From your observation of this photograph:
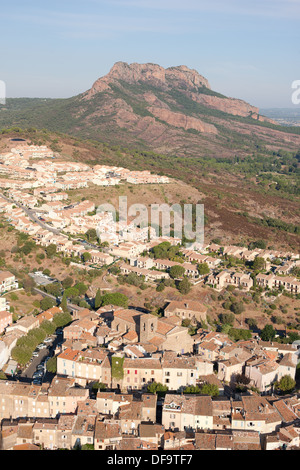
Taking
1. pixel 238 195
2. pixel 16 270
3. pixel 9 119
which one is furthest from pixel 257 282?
pixel 9 119

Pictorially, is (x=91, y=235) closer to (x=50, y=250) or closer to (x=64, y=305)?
(x=50, y=250)

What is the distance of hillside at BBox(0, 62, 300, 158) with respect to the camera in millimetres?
104500

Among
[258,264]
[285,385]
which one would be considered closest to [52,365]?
[285,385]

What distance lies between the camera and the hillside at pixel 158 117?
4114 inches

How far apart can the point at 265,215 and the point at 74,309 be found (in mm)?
32104

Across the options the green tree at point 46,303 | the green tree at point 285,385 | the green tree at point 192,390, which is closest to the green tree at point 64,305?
the green tree at point 46,303

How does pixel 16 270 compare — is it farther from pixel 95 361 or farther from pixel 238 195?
pixel 238 195

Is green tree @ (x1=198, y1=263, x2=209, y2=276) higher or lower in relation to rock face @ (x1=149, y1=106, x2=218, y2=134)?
lower

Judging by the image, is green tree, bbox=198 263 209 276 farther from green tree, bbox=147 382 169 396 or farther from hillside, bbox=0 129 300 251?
green tree, bbox=147 382 169 396

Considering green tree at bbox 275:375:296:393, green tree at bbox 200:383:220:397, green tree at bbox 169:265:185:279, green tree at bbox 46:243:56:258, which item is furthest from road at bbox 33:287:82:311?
green tree at bbox 275:375:296:393

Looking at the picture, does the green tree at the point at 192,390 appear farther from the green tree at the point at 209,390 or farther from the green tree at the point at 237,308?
the green tree at the point at 237,308

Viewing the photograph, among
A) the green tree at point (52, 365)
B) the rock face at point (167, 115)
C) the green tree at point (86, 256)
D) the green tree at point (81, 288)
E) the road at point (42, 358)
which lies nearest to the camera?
the green tree at point (52, 365)

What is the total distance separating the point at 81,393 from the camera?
18.5 m

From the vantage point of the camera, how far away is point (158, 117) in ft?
394
